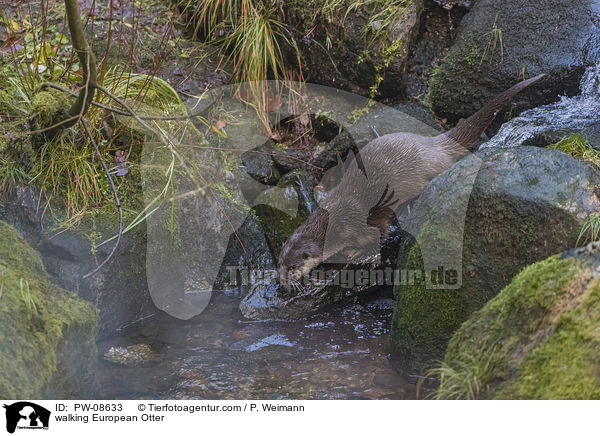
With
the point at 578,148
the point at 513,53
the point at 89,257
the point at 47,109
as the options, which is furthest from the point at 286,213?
the point at 513,53

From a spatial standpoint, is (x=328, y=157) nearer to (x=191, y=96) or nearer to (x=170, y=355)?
(x=191, y=96)

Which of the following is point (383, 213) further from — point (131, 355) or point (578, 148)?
point (131, 355)

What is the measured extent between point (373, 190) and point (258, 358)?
4.71ft

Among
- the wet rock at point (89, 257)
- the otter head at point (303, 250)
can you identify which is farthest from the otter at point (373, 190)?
the wet rock at point (89, 257)

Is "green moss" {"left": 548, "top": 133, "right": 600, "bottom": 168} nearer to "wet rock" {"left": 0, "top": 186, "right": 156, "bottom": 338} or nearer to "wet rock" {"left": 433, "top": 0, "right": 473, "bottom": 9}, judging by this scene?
"wet rock" {"left": 433, "top": 0, "right": 473, "bottom": 9}

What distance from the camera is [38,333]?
6.09 ft

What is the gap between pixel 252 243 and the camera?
347cm

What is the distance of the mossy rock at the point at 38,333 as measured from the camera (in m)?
1.71

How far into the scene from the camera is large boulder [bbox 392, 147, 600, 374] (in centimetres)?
214

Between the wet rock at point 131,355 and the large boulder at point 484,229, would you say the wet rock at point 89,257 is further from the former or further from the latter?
the large boulder at point 484,229

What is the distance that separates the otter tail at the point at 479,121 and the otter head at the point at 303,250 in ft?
3.26
